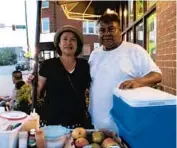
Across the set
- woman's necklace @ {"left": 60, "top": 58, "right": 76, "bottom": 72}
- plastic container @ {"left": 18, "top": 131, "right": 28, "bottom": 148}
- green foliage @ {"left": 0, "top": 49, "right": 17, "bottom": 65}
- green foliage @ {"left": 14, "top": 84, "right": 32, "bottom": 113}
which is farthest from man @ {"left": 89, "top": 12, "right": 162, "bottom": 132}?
green foliage @ {"left": 0, "top": 49, "right": 17, "bottom": 65}

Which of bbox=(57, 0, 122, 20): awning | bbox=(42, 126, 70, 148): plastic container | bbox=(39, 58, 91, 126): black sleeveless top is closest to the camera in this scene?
bbox=(42, 126, 70, 148): plastic container

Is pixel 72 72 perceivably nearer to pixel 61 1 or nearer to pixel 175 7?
pixel 175 7

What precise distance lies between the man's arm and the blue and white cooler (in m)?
0.30

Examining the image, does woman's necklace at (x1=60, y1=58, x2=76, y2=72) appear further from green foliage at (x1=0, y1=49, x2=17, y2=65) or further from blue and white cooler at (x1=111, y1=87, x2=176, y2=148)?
green foliage at (x1=0, y1=49, x2=17, y2=65)

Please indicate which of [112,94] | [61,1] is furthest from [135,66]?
[61,1]

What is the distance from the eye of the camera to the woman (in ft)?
7.63

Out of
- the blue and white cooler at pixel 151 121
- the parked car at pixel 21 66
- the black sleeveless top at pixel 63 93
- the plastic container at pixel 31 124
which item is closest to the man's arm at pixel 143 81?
the blue and white cooler at pixel 151 121

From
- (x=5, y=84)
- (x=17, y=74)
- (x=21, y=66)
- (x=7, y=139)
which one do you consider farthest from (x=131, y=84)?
(x=5, y=84)

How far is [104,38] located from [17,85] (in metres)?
3.49

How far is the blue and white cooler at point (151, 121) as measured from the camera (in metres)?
1.62

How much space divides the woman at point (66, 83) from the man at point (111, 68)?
0.31 feet

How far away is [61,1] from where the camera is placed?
205 inches

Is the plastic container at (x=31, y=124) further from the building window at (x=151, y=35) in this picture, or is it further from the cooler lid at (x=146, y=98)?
the building window at (x=151, y=35)

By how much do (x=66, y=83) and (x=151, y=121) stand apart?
0.88 m
